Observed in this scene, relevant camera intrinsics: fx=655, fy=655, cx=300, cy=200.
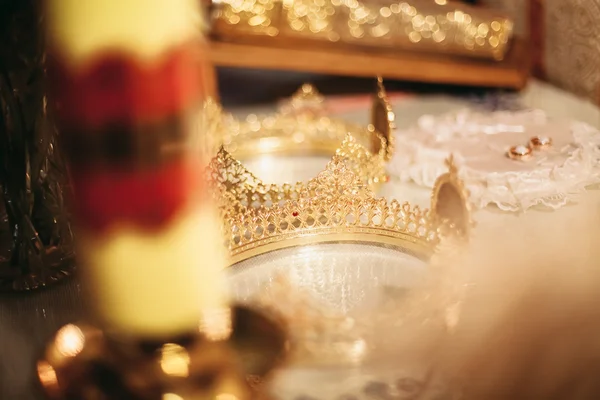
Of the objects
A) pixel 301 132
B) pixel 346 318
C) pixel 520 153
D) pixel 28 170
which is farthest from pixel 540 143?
pixel 28 170

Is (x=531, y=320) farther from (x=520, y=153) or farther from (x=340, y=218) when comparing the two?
(x=520, y=153)

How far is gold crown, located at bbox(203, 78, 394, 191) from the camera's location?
0.76 m

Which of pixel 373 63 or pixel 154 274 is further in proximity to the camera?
pixel 373 63

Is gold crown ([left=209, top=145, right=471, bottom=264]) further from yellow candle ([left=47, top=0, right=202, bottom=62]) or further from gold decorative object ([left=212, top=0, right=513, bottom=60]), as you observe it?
gold decorative object ([left=212, top=0, right=513, bottom=60])

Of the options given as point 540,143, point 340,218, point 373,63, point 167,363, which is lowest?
point 167,363

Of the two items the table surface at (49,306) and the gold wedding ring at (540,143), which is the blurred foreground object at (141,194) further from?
the gold wedding ring at (540,143)

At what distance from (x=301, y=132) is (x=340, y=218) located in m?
0.31

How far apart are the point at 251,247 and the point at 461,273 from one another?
18 cm

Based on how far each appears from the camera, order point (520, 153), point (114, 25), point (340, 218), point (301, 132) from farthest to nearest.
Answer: point (301, 132) < point (520, 153) < point (340, 218) < point (114, 25)

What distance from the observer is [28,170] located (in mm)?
513

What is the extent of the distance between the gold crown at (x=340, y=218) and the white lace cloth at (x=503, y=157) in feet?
0.33

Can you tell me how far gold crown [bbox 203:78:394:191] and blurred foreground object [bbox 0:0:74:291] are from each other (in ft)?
0.71

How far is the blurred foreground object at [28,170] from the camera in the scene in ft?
1.55

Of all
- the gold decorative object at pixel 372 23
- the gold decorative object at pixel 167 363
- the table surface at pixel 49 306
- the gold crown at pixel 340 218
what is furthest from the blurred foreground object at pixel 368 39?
the gold decorative object at pixel 167 363
